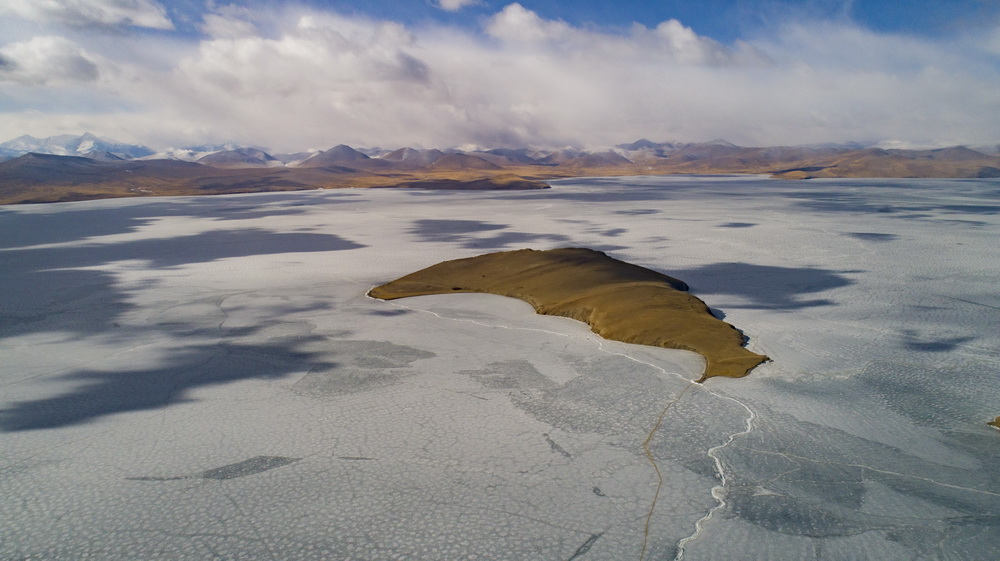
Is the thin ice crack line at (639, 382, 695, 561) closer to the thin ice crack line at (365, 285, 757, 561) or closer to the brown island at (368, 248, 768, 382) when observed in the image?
the thin ice crack line at (365, 285, 757, 561)

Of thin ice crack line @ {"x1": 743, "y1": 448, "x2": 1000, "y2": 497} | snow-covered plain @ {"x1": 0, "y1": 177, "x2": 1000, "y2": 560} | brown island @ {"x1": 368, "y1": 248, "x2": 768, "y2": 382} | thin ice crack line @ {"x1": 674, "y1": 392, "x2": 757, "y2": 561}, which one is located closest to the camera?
thin ice crack line @ {"x1": 674, "y1": 392, "x2": 757, "y2": 561}

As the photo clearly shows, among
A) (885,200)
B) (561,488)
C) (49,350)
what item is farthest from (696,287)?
(885,200)

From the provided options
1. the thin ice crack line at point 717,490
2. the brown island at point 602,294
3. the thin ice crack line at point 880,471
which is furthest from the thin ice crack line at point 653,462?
the thin ice crack line at point 880,471

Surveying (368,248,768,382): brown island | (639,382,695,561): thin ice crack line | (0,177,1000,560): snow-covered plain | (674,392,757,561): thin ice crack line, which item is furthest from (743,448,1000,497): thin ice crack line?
(368,248,768,382): brown island

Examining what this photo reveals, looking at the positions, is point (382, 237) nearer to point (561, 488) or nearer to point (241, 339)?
point (241, 339)

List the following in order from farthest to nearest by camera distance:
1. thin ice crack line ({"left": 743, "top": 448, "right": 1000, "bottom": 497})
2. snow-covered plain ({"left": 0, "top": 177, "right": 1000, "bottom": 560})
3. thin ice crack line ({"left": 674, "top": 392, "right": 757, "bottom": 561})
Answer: thin ice crack line ({"left": 743, "top": 448, "right": 1000, "bottom": 497})
snow-covered plain ({"left": 0, "top": 177, "right": 1000, "bottom": 560})
thin ice crack line ({"left": 674, "top": 392, "right": 757, "bottom": 561})

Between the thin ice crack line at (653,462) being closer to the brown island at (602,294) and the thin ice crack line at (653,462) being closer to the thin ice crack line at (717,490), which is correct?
the thin ice crack line at (717,490)

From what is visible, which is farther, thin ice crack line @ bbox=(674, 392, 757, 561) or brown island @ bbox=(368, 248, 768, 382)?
brown island @ bbox=(368, 248, 768, 382)

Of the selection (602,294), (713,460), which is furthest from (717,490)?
(602,294)
